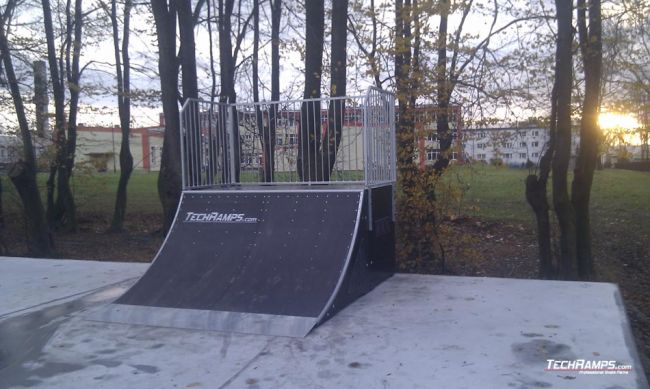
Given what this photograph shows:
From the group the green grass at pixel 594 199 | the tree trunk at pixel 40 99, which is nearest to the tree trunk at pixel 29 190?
the tree trunk at pixel 40 99

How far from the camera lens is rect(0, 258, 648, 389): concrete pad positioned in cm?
440

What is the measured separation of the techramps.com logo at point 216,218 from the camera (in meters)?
7.12

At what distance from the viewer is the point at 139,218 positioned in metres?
22.8

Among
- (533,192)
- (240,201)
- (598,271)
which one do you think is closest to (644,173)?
A: (598,271)

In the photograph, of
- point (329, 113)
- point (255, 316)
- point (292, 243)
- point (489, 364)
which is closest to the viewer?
point (489, 364)

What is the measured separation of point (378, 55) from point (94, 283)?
6755 millimetres

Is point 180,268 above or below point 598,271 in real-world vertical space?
above

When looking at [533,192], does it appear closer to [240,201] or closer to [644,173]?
[240,201]

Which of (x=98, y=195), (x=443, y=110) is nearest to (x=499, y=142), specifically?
(x=443, y=110)

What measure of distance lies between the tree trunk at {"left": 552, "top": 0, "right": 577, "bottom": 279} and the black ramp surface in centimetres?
486

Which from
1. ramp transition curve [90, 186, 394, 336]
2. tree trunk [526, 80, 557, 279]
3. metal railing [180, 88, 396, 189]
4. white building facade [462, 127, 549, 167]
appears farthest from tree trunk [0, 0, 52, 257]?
tree trunk [526, 80, 557, 279]

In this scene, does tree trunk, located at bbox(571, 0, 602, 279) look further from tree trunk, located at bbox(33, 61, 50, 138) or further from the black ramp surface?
tree trunk, located at bbox(33, 61, 50, 138)

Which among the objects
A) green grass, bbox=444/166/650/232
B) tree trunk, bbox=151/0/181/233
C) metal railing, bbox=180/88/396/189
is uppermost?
tree trunk, bbox=151/0/181/233

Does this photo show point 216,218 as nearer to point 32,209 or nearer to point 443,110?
point 443,110
